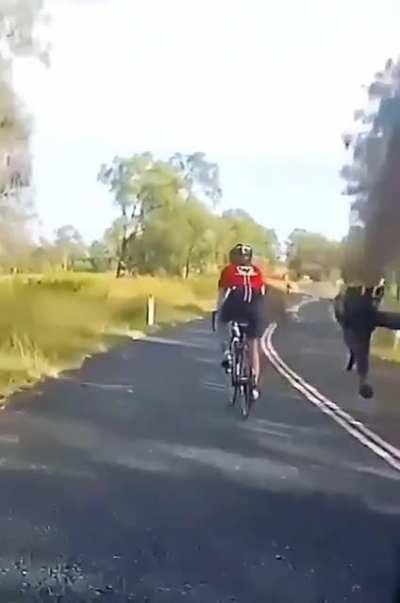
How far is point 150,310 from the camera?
1426 mm

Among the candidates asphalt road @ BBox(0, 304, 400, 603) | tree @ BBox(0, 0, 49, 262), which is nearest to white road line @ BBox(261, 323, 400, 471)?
asphalt road @ BBox(0, 304, 400, 603)

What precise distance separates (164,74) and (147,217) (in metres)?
0.23

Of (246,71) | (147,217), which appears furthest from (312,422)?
(246,71)

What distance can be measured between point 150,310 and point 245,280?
7.3 inches

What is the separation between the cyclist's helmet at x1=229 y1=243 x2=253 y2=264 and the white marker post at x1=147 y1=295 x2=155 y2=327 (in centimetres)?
16

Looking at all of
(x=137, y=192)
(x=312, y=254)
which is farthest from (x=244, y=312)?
(x=137, y=192)

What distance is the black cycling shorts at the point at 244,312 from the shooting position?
1342 mm

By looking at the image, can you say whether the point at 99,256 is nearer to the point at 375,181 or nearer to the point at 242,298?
the point at 242,298

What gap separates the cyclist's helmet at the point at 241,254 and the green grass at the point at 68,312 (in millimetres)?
46

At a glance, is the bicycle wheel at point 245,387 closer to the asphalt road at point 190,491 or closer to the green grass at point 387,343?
the asphalt road at point 190,491

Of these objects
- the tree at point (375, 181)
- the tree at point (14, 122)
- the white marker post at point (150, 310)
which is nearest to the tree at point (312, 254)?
the tree at point (375, 181)

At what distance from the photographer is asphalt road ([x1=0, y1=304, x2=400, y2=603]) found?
1231 millimetres

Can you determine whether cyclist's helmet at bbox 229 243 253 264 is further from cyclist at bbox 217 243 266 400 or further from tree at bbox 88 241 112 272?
tree at bbox 88 241 112 272

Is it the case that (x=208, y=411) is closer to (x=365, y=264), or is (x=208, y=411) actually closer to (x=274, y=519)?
(x=274, y=519)
